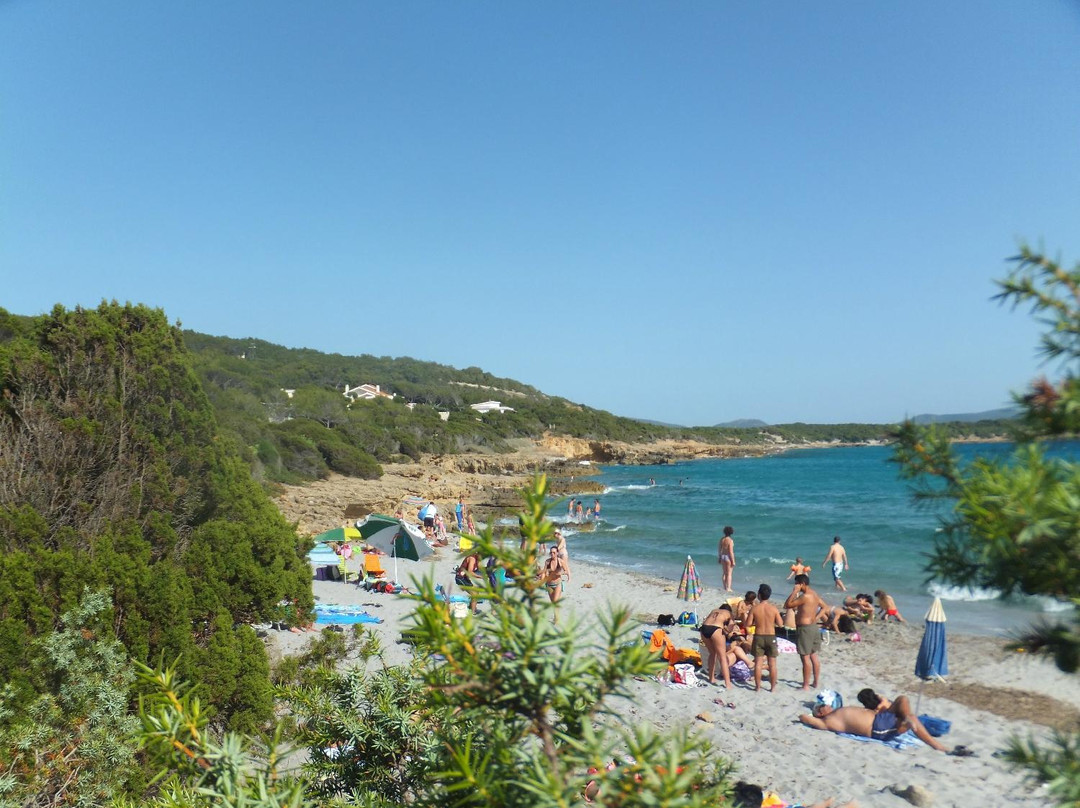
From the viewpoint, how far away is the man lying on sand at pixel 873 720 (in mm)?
7395

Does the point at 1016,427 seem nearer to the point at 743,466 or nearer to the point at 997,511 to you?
the point at 997,511

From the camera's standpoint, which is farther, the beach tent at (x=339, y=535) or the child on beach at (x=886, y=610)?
the beach tent at (x=339, y=535)

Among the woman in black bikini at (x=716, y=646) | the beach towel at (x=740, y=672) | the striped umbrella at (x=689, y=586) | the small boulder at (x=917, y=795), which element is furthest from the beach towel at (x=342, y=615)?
the small boulder at (x=917, y=795)

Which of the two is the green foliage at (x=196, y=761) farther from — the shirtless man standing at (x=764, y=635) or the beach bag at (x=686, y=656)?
the beach bag at (x=686, y=656)

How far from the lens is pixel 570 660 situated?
142cm

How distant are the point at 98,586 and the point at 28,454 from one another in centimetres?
391

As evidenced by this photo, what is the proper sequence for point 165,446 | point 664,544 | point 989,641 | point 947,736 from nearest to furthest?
point 947,736, point 165,446, point 989,641, point 664,544

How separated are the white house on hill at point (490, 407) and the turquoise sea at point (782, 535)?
31.0 m

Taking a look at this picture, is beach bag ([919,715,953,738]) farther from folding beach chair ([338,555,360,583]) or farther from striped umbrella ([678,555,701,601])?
folding beach chair ([338,555,360,583])

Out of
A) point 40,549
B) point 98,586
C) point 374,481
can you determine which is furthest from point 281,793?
→ point 374,481

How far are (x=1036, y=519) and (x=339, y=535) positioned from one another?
17.6 metres

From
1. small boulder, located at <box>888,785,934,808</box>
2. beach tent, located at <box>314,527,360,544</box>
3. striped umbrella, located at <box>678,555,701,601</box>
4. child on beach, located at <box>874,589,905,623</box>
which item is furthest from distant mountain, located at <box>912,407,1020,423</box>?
beach tent, located at <box>314,527,360,544</box>

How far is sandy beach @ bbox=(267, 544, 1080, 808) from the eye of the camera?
21.0ft

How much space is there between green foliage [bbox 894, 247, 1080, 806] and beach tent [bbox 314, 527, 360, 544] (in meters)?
17.1
